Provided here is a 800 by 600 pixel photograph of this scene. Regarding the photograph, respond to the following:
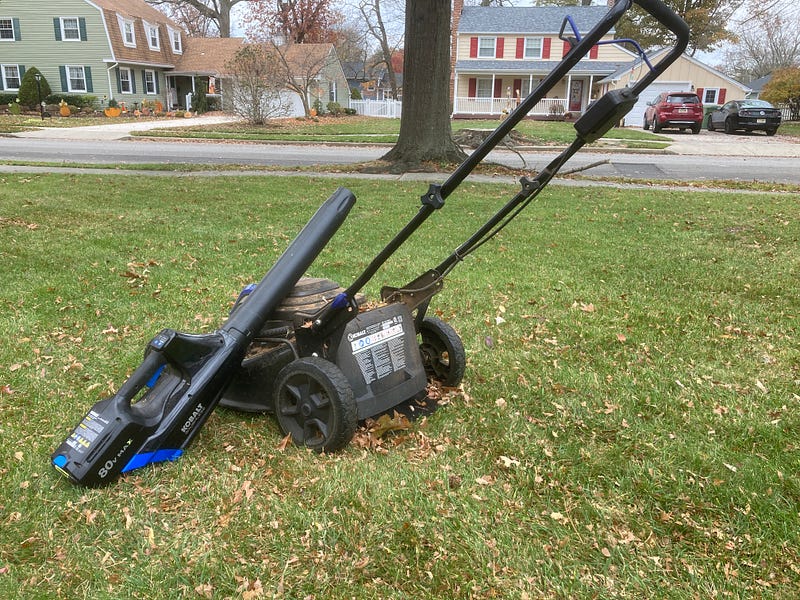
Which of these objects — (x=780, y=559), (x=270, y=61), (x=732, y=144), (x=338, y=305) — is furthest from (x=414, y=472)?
(x=270, y=61)

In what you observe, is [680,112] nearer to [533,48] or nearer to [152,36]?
[533,48]

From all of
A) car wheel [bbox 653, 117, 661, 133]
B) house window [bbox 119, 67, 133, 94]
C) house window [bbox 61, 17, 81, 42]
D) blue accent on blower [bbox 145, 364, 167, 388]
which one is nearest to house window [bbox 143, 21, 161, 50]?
house window [bbox 119, 67, 133, 94]

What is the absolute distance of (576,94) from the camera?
4388 centimetres

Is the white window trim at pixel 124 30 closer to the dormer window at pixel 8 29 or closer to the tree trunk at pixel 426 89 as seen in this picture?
the dormer window at pixel 8 29

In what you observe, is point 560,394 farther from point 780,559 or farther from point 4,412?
point 4,412

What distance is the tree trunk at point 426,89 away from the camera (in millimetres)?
12422

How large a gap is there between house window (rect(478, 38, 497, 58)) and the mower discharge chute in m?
42.4

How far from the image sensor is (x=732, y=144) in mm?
22375

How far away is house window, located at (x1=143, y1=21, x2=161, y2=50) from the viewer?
40.8m

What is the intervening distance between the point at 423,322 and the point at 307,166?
11498 millimetres

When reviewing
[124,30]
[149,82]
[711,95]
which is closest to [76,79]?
[124,30]

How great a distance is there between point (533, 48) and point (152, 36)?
968 inches

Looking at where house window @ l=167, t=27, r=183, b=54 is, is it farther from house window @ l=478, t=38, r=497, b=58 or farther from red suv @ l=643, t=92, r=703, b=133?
red suv @ l=643, t=92, r=703, b=133

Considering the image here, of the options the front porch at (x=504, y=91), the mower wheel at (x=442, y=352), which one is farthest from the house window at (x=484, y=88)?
the mower wheel at (x=442, y=352)
